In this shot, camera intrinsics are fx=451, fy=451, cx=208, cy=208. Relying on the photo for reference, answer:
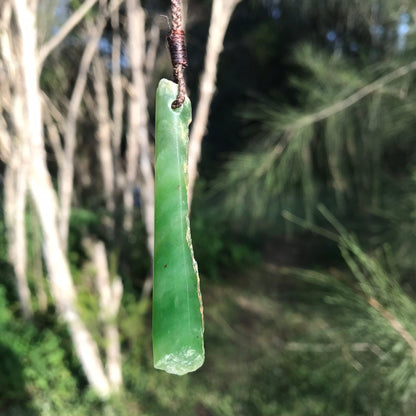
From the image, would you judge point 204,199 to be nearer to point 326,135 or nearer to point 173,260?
point 326,135

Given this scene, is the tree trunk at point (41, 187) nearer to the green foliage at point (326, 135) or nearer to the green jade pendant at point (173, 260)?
the green foliage at point (326, 135)

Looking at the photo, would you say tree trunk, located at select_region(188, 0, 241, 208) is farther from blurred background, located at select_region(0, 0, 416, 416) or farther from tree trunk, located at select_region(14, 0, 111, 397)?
tree trunk, located at select_region(14, 0, 111, 397)

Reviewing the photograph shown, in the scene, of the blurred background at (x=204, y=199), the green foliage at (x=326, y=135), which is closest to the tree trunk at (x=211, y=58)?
the blurred background at (x=204, y=199)

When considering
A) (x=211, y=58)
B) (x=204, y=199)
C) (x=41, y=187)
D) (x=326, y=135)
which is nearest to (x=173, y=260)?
(x=211, y=58)

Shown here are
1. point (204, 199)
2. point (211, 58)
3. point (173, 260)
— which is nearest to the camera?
point (173, 260)

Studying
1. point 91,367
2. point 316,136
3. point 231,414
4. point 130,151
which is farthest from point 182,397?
point 316,136

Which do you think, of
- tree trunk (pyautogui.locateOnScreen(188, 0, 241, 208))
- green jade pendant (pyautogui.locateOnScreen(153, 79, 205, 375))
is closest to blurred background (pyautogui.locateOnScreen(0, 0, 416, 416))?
tree trunk (pyautogui.locateOnScreen(188, 0, 241, 208))
